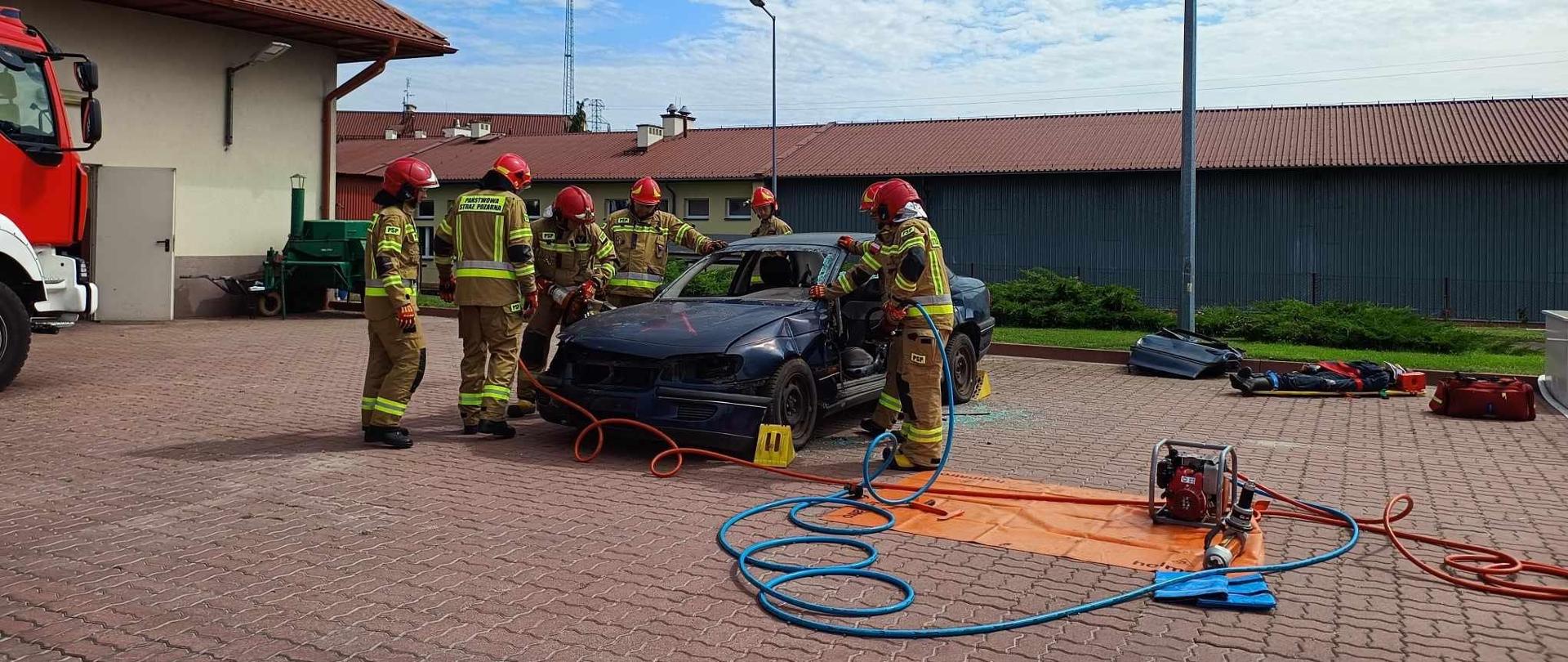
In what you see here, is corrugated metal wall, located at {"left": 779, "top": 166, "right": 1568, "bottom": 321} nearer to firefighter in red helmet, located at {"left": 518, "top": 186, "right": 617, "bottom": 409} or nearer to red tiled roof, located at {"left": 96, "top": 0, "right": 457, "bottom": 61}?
red tiled roof, located at {"left": 96, "top": 0, "right": 457, "bottom": 61}

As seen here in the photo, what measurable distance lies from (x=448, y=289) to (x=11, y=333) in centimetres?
425

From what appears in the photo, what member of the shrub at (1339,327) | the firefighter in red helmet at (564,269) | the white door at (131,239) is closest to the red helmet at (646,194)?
the firefighter in red helmet at (564,269)

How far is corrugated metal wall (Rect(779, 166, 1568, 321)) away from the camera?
1083 inches

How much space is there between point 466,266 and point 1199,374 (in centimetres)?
842

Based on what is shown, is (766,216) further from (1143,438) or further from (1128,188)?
(1128,188)

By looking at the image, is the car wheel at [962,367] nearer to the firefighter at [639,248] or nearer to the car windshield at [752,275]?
the car windshield at [752,275]

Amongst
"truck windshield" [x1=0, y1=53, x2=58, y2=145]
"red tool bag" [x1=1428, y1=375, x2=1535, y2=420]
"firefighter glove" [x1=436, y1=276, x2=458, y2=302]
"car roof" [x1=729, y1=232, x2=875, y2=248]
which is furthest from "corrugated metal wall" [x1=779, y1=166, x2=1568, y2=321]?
"truck windshield" [x1=0, y1=53, x2=58, y2=145]

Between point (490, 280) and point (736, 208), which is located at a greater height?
point (736, 208)

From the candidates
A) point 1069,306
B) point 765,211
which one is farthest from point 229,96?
point 1069,306

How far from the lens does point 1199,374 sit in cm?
1335

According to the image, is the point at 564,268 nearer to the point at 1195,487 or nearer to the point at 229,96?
the point at 1195,487

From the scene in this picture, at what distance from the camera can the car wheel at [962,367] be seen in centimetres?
1013

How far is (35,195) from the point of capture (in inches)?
408

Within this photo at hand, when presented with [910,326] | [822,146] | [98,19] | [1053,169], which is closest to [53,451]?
[910,326]
